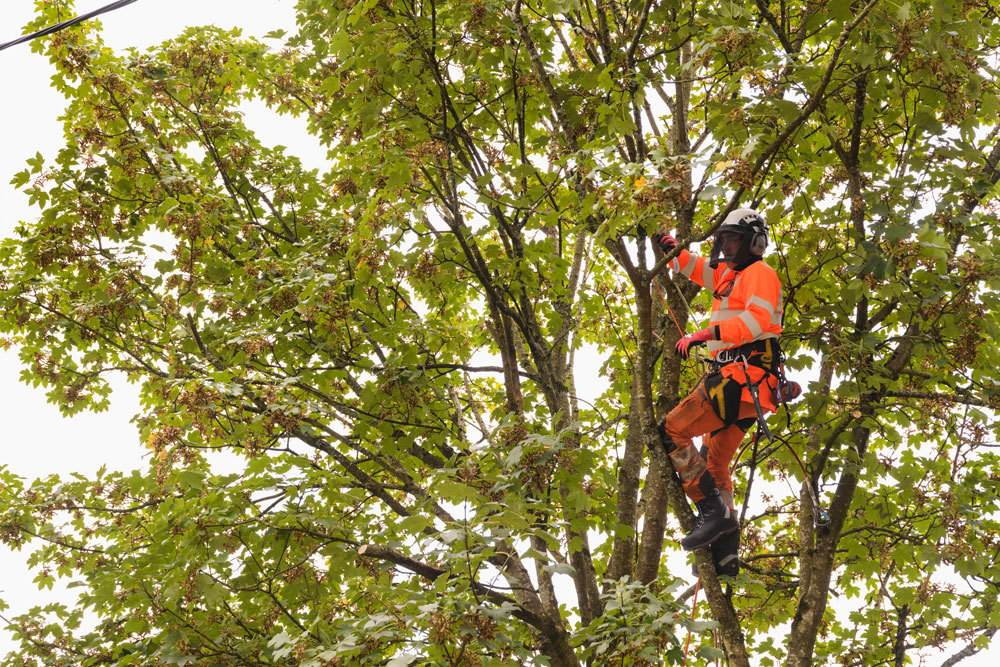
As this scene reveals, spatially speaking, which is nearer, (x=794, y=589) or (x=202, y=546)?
(x=202, y=546)

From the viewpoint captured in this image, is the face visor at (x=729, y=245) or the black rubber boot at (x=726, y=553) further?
the black rubber boot at (x=726, y=553)

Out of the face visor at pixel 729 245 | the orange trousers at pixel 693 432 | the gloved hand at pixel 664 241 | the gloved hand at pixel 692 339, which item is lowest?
the orange trousers at pixel 693 432

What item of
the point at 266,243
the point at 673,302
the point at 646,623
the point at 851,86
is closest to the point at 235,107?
the point at 266,243

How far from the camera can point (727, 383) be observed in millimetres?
4840

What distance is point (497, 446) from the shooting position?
4.51 meters

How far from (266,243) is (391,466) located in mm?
2615

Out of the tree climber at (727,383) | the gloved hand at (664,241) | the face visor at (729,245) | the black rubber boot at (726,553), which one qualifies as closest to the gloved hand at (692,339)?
the tree climber at (727,383)

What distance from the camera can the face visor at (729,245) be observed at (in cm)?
493

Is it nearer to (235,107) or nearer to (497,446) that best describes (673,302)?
(497,446)

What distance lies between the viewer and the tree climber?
468 cm

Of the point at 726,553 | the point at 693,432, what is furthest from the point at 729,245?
the point at 726,553

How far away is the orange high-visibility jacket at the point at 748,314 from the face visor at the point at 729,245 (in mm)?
99

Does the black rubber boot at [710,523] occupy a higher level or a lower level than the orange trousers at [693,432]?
lower

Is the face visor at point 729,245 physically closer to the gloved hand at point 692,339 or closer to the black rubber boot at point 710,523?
the gloved hand at point 692,339
